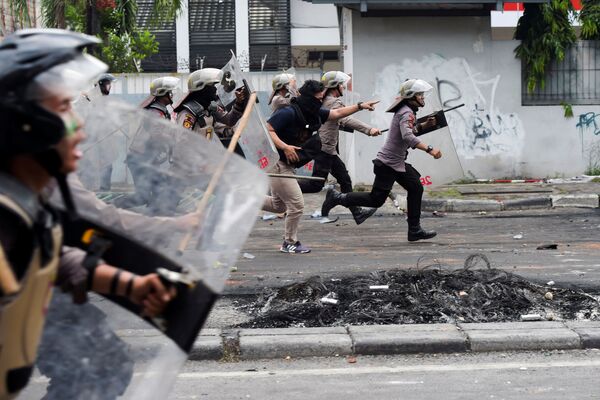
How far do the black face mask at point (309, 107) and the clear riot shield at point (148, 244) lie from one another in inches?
286

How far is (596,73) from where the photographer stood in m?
17.8

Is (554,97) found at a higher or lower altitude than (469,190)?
higher

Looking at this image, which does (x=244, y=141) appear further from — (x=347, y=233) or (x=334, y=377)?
(x=347, y=233)

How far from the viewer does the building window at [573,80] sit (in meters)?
17.7

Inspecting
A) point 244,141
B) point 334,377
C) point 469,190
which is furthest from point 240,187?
point 469,190

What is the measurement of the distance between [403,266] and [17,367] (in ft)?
23.5

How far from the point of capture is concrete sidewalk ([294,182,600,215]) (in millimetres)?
14578

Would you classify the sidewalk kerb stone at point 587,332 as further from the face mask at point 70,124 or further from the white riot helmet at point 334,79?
the white riot helmet at point 334,79

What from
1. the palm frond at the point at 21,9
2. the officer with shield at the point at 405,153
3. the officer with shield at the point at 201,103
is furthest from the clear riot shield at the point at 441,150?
the palm frond at the point at 21,9

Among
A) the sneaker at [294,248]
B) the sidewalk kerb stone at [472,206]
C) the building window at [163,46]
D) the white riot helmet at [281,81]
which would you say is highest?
the building window at [163,46]

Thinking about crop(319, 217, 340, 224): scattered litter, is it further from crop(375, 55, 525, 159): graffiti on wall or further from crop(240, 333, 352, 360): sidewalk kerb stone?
crop(240, 333, 352, 360): sidewalk kerb stone

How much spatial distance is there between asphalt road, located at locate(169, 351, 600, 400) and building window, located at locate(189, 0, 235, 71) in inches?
1014

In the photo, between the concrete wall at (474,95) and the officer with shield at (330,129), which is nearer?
the officer with shield at (330,129)

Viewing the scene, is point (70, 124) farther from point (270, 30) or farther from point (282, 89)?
point (270, 30)
